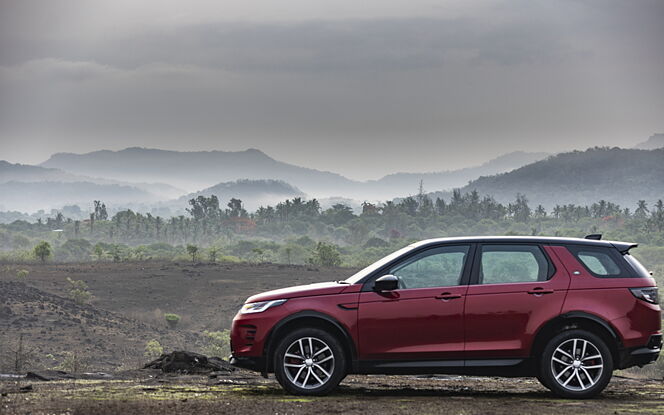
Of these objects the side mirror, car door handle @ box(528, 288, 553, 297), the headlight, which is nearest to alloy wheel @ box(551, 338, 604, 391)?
car door handle @ box(528, 288, 553, 297)

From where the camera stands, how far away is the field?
10.6 metres

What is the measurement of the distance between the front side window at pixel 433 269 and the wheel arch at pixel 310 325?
0.87 metres

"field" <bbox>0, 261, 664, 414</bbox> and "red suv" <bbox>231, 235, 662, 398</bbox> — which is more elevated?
"red suv" <bbox>231, 235, 662, 398</bbox>

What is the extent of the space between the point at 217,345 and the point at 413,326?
42.1m

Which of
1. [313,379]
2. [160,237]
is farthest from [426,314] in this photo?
[160,237]

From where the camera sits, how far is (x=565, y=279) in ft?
36.2

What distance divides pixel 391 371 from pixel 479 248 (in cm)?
175

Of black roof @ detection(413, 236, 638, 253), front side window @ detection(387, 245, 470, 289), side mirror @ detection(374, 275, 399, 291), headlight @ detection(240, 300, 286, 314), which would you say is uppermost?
black roof @ detection(413, 236, 638, 253)

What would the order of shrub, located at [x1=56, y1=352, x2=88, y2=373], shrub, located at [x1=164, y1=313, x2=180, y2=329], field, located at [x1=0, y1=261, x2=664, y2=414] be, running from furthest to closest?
shrub, located at [x1=164, y1=313, x2=180, y2=329], shrub, located at [x1=56, y1=352, x2=88, y2=373], field, located at [x1=0, y1=261, x2=664, y2=414]

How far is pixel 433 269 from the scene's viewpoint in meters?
11.2

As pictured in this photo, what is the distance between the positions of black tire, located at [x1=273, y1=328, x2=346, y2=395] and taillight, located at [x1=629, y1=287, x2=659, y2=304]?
346cm

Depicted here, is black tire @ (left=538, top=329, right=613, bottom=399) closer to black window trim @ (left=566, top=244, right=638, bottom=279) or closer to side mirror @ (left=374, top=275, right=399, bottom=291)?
black window trim @ (left=566, top=244, right=638, bottom=279)

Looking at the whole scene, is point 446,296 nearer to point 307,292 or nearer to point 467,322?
point 467,322

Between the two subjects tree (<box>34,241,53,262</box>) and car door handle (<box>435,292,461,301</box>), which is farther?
tree (<box>34,241,53,262</box>)
